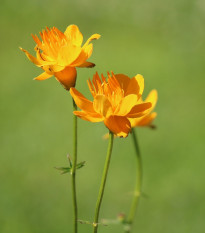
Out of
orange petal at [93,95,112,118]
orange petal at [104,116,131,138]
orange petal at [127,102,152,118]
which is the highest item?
orange petal at [93,95,112,118]

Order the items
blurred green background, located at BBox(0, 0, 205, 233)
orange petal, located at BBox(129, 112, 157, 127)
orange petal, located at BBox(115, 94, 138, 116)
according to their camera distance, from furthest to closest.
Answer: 1. blurred green background, located at BBox(0, 0, 205, 233)
2. orange petal, located at BBox(129, 112, 157, 127)
3. orange petal, located at BBox(115, 94, 138, 116)

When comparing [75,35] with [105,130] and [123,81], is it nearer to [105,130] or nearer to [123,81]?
[123,81]

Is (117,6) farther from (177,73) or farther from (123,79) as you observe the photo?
(123,79)

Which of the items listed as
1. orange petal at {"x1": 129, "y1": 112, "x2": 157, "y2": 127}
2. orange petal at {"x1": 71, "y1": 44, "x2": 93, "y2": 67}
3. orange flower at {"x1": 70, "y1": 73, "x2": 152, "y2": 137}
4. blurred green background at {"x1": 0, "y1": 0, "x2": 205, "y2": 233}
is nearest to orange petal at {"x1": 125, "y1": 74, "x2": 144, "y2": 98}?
orange flower at {"x1": 70, "y1": 73, "x2": 152, "y2": 137}

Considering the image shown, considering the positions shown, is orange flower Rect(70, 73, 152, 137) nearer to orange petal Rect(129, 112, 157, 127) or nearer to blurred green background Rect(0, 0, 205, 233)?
orange petal Rect(129, 112, 157, 127)

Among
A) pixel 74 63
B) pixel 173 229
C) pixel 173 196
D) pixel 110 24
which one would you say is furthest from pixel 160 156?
pixel 110 24

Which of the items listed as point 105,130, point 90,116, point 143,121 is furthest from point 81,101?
point 105,130

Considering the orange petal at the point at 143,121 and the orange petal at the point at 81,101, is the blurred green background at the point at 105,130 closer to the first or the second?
the orange petal at the point at 143,121

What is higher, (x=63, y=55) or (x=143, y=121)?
(x=63, y=55)
